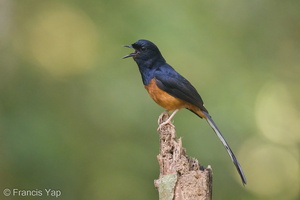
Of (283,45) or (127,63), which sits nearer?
(127,63)

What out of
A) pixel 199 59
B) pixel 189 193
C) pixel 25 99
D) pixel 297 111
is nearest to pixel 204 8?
pixel 199 59

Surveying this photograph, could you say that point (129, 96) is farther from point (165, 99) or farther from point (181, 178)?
point (181, 178)

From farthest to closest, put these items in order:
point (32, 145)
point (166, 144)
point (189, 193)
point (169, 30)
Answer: point (169, 30) → point (32, 145) → point (166, 144) → point (189, 193)

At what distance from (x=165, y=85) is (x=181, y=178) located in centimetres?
186

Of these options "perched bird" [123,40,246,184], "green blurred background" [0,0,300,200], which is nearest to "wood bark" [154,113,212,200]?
"perched bird" [123,40,246,184]

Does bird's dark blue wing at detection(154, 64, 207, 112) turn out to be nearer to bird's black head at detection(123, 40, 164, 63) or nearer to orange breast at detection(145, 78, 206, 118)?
orange breast at detection(145, 78, 206, 118)

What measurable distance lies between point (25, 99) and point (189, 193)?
443cm

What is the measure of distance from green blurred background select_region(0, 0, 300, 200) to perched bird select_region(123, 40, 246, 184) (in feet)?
5.78

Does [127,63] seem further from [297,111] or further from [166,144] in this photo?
[166,144]

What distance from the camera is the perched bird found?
20.5 ft

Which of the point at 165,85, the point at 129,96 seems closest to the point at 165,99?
the point at 165,85

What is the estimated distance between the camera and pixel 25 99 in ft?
27.0

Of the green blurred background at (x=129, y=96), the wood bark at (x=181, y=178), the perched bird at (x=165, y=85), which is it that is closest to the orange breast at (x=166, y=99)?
the perched bird at (x=165, y=85)

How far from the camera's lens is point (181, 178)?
4621 mm
